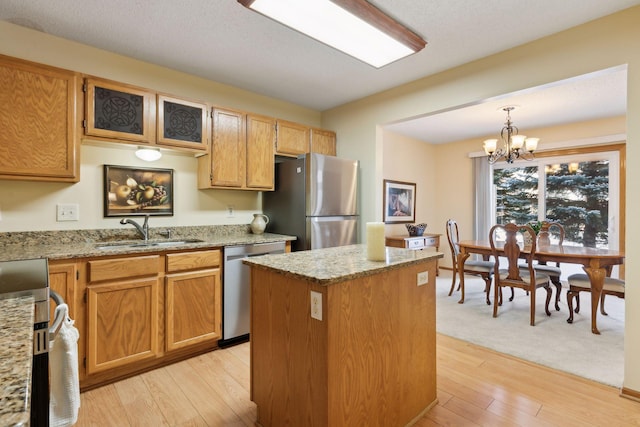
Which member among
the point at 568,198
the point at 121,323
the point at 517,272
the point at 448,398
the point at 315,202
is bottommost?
the point at 448,398

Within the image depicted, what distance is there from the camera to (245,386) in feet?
6.97

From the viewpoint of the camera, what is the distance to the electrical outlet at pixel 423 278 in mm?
1783

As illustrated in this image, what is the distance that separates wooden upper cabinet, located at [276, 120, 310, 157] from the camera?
11.2 feet

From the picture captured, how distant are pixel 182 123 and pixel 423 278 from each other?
2.34 metres

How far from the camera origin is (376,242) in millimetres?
1661

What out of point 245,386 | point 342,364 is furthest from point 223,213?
point 342,364

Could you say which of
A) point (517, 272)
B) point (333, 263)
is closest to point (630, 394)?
point (517, 272)

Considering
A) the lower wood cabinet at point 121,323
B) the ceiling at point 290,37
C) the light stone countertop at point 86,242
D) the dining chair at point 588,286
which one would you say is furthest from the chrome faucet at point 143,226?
the dining chair at point 588,286

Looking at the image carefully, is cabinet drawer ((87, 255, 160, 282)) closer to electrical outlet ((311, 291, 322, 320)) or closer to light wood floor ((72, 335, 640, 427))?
light wood floor ((72, 335, 640, 427))

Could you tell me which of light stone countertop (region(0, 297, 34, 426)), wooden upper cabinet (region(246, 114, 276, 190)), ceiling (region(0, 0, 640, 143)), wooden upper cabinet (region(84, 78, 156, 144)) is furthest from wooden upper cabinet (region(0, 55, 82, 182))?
light stone countertop (region(0, 297, 34, 426))

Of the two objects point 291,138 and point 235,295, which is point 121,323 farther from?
point 291,138

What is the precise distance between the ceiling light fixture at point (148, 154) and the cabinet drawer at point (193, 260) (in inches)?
39.5

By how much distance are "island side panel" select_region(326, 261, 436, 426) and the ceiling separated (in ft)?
5.64

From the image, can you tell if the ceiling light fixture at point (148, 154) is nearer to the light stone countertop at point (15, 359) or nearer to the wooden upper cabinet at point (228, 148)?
the wooden upper cabinet at point (228, 148)
